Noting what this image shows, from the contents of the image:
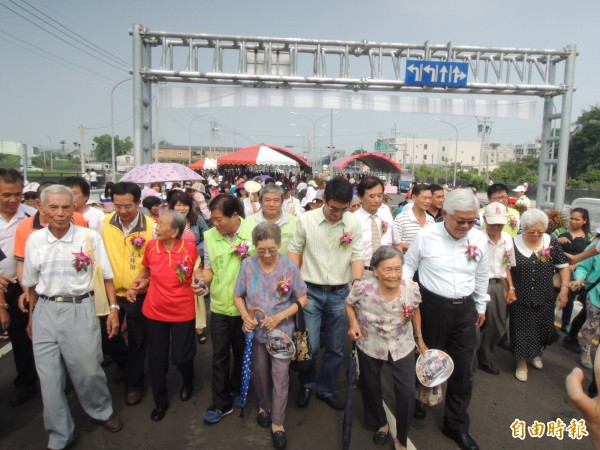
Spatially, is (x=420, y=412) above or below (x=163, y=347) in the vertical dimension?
below

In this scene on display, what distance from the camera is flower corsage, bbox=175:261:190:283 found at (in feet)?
11.2

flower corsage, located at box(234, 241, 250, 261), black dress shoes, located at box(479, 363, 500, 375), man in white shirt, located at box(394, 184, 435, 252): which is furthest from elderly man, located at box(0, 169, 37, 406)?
black dress shoes, located at box(479, 363, 500, 375)

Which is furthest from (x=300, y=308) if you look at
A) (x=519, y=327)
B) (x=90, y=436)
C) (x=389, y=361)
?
(x=519, y=327)

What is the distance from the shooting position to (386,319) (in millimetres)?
3066

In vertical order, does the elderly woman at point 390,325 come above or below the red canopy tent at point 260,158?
below

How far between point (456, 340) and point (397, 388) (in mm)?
599

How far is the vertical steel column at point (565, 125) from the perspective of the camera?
10.5m

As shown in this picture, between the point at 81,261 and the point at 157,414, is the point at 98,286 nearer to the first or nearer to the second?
the point at 81,261

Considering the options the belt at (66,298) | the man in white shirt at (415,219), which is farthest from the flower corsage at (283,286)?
the man in white shirt at (415,219)

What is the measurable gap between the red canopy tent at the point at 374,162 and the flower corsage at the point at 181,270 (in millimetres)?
28813

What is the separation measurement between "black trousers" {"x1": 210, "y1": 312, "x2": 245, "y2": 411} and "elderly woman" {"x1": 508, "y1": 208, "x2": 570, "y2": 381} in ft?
9.08

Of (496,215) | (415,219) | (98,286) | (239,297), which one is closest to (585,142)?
(415,219)

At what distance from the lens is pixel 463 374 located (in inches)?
129

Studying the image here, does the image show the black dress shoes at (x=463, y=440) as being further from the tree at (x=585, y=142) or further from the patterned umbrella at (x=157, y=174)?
the tree at (x=585, y=142)
